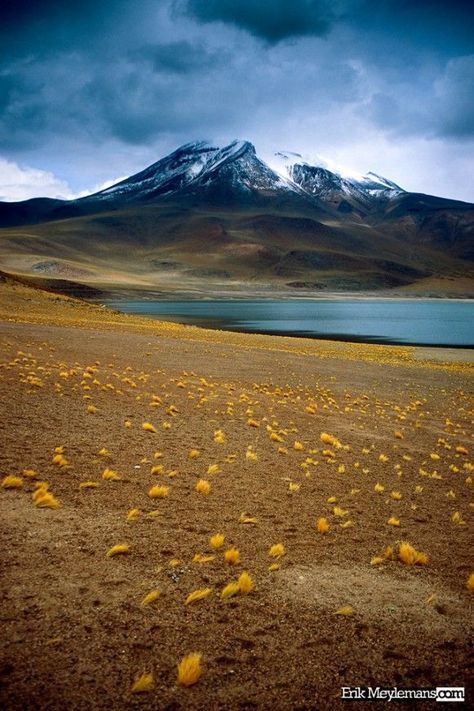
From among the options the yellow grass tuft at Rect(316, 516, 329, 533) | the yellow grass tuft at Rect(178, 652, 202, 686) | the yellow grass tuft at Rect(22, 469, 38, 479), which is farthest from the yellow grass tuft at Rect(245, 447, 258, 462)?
the yellow grass tuft at Rect(178, 652, 202, 686)

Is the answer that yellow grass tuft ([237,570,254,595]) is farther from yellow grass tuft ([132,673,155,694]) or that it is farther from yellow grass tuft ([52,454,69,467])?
yellow grass tuft ([52,454,69,467])

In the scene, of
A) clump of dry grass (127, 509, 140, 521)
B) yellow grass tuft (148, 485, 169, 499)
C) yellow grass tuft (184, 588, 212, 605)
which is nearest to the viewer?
yellow grass tuft (184, 588, 212, 605)

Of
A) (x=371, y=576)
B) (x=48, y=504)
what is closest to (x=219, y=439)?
(x=48, y=504)

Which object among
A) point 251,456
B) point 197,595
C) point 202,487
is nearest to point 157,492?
point 202,487

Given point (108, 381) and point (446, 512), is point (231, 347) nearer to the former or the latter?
point (108, 381)

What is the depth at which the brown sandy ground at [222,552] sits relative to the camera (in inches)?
188


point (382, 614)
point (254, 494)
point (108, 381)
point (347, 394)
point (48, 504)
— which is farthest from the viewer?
point (347, 394)

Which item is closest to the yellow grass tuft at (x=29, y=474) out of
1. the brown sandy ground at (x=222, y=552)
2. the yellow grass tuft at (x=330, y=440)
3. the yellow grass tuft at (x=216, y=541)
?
the brown sandy ground at (x=222, y=552)

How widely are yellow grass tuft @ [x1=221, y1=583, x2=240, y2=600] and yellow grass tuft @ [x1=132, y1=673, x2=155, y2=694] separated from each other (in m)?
1.65

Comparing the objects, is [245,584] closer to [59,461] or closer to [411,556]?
[411,556]

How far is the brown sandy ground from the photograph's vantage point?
4.79 meters

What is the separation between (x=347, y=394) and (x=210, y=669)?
18508 millimetres

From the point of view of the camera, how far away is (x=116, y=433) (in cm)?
1248

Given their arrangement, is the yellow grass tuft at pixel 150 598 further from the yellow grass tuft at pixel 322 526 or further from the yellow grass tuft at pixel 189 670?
the yellow grass tuft at pixel 322 526
